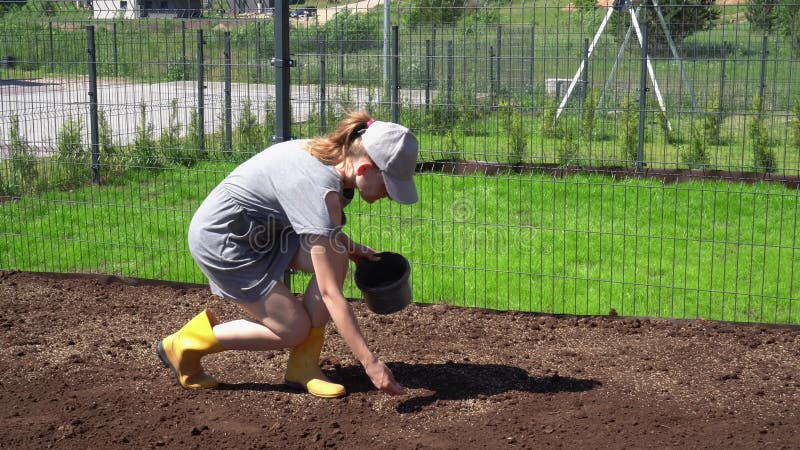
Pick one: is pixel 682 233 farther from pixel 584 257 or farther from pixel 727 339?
pixel 727 339

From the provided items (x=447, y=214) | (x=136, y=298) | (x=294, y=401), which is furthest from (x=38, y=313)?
(x=447, y=214)

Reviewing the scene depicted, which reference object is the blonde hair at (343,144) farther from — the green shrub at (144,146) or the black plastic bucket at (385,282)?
the green shrub at (144,146)

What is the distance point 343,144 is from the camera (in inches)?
165

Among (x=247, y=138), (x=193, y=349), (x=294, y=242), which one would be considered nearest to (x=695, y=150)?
(x=247, y=138)

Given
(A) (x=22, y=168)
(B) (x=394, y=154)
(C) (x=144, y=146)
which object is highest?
(B) (x=394, y=154)

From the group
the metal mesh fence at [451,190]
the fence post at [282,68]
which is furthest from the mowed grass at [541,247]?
the fence post at [282,68]

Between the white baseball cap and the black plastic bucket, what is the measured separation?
55 centimetres

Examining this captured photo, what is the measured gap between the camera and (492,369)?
4840 mm

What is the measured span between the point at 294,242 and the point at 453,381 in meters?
1.08

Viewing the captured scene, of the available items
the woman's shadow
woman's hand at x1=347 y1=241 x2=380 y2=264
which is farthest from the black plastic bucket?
the woman's shadow

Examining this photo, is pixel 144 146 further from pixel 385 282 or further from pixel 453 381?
pixel 453 381

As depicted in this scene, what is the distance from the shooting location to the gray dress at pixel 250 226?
426 cm

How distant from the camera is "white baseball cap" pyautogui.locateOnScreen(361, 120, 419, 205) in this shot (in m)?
4.04

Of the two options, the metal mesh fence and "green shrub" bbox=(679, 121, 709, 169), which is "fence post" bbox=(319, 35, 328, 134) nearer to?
the metal mesh fence
